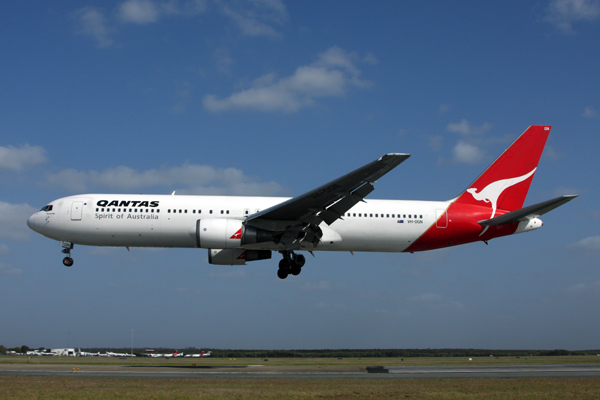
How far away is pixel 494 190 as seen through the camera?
29344 mm

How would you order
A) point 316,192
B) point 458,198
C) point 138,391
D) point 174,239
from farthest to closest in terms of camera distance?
point 458,198, point 174,239, point 316,192, point 138,391

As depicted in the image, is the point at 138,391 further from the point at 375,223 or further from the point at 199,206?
the point at 375,223

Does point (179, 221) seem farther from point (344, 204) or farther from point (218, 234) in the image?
point (344, 204)

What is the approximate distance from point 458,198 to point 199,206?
15.1 metres

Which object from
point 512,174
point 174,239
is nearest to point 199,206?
point 174,239

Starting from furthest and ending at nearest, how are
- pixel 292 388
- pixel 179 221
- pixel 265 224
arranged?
1. pixel 179 221
2. pixel 265 224
3. pixel 292 388

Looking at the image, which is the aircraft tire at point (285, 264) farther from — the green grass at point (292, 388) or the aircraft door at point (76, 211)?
the aircraft door at point (76, 211)

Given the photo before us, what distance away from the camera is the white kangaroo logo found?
29.0m

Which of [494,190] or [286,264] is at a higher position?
[494,190]

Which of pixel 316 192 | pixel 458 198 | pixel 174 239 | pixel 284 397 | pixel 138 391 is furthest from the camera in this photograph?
pixel 458 198

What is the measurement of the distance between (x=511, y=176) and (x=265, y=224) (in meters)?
15.7

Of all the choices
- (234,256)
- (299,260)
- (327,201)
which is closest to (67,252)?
(234,256)

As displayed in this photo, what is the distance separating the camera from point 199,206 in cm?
2653

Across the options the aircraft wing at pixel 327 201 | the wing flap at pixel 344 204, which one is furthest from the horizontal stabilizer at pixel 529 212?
the aircraft wing at pixel 327 201
